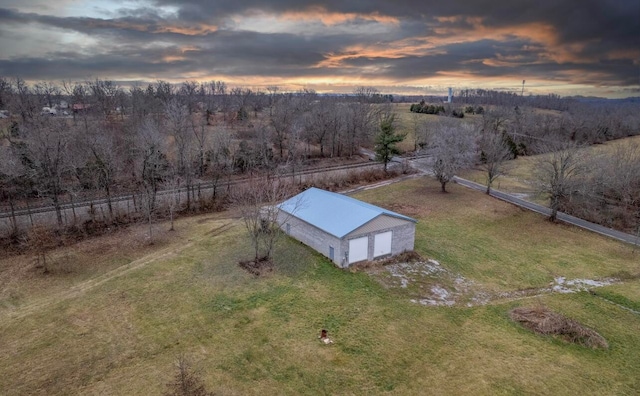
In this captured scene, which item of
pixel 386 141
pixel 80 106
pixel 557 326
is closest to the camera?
pixel 557 326

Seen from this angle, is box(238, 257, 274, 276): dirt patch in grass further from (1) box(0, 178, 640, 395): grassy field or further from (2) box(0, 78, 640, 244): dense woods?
(2) box(0, 78, 640, 244): dense woods

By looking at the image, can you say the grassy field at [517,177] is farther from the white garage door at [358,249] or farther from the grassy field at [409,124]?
the white garage door at [358,249]

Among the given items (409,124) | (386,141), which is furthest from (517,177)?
(409,124)

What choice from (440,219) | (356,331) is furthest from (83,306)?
(440,219)

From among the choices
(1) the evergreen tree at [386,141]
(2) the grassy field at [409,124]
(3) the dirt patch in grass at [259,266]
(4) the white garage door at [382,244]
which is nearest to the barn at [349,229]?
(4) the white garage door at [382,244]

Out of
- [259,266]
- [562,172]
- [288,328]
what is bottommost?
[288,328]

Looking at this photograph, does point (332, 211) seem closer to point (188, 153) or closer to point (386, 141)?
point (188, 153)

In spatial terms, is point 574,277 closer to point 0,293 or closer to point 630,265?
point 630,265

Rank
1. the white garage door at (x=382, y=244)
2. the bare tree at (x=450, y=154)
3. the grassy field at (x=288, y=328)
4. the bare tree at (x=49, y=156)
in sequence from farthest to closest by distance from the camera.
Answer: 1. the bare tree at (x=450, y=154)
2. the bare tree at (x=49, y=156)
3. the white garage door at (x=382, y=244)
4. the grassy field at (x=288, y=328)

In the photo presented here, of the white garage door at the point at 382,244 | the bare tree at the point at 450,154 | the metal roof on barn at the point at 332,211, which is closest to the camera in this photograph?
the metal roof on barn at the point at 332,211
